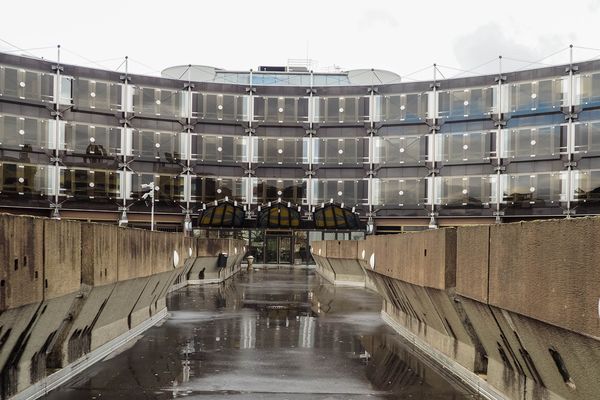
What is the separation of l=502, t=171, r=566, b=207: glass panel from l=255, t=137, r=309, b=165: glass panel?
70.8 feet

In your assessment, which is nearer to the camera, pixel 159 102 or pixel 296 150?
pixel 159 102

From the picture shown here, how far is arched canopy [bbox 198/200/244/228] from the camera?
72812 mm

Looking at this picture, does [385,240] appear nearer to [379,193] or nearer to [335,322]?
[335,322]

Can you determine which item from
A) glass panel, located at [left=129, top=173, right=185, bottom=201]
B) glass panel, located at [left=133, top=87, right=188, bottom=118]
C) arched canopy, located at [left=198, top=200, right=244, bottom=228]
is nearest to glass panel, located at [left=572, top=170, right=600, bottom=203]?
arched canopy, located at [left=198, top=200, right=244, bottom=228]

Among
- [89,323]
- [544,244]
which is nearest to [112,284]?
[89,323]

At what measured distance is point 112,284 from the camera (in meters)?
12.6

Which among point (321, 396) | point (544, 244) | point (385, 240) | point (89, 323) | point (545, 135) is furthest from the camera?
point (545, 135)

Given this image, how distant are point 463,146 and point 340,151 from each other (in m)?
13.1

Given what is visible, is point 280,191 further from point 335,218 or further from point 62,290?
point 62,290

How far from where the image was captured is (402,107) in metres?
73.6

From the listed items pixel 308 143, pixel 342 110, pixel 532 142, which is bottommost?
pixel 532 142

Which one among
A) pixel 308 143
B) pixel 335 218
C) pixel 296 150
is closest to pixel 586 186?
pixel 335 218

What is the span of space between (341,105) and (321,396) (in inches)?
2627

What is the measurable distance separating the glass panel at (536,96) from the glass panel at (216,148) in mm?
28175
